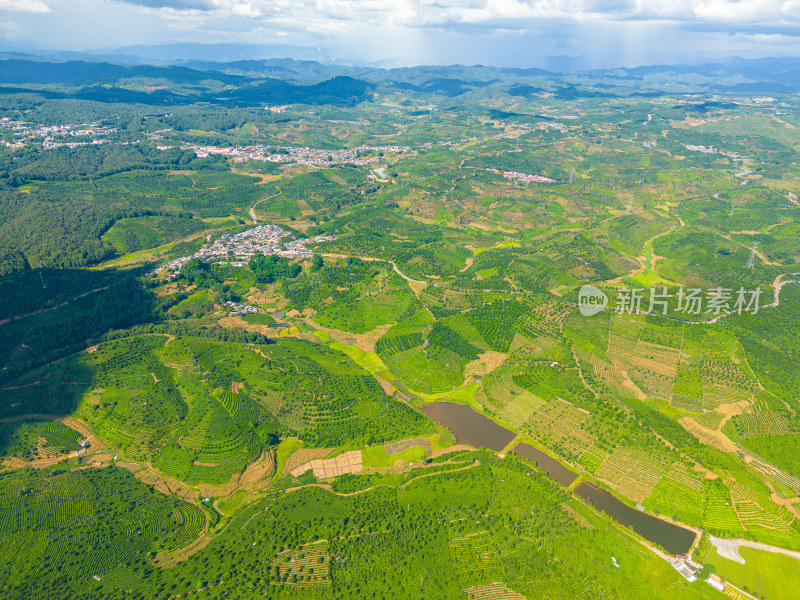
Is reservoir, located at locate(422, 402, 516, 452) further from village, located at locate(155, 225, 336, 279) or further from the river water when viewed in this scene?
village, located at locate(155, 225, 336, 279)

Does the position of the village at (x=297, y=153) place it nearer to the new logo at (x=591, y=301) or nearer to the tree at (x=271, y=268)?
the tree at (x=271, y=268)

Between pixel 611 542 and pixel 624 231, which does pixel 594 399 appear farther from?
pixel 624 231

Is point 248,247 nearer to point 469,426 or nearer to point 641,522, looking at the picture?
point 469,426

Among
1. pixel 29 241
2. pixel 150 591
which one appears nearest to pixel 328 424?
pixel 150 591

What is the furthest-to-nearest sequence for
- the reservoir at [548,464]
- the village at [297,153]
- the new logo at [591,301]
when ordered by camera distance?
the village at [297,153] → the new logo at [591,301] → the reservoir at [548,464]

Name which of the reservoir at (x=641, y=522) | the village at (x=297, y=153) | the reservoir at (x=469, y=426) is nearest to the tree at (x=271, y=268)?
the reservoir at (x=469, y=426)

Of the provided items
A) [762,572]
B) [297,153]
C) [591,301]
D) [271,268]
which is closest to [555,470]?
[762,572]

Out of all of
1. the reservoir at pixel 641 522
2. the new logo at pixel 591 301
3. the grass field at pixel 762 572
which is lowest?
the grass field at pixel 762 572
